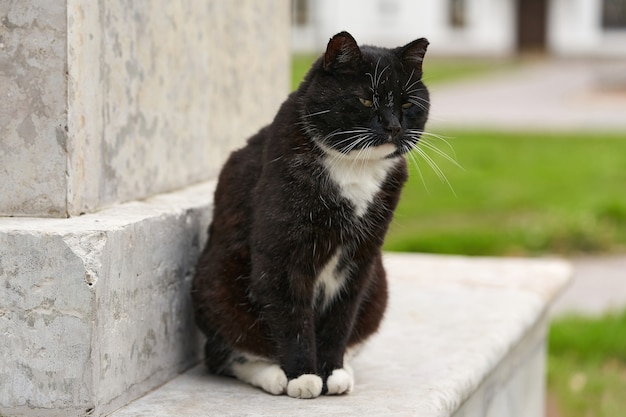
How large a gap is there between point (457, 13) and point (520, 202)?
2275 cm

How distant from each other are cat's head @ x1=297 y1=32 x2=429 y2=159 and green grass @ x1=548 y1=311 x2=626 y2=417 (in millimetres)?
2000

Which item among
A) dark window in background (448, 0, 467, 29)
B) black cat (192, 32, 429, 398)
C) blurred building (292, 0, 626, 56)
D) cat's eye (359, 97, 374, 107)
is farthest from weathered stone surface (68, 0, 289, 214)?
dark window in background (448, 0, 467, 29)

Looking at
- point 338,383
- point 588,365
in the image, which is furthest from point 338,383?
point 588,365

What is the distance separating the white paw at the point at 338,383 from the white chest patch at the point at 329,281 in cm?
16

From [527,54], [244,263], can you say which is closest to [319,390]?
[244,263]

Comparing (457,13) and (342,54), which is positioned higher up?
(457,13)

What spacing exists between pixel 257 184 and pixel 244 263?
0.66ft

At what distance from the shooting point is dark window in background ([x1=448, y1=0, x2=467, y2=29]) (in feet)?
95.0

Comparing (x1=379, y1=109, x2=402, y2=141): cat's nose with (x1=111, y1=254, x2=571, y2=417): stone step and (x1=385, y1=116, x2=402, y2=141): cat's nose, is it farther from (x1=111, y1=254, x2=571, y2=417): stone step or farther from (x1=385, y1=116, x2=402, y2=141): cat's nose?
(x1=111, y1=254, x2=571, y2=417): stone step

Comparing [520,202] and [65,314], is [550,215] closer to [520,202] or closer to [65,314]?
[520,202]

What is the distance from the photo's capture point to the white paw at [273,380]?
87.5 inches

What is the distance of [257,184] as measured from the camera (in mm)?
2230

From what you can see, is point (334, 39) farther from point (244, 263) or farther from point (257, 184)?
point (244, 263)

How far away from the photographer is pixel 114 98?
7.57ft
